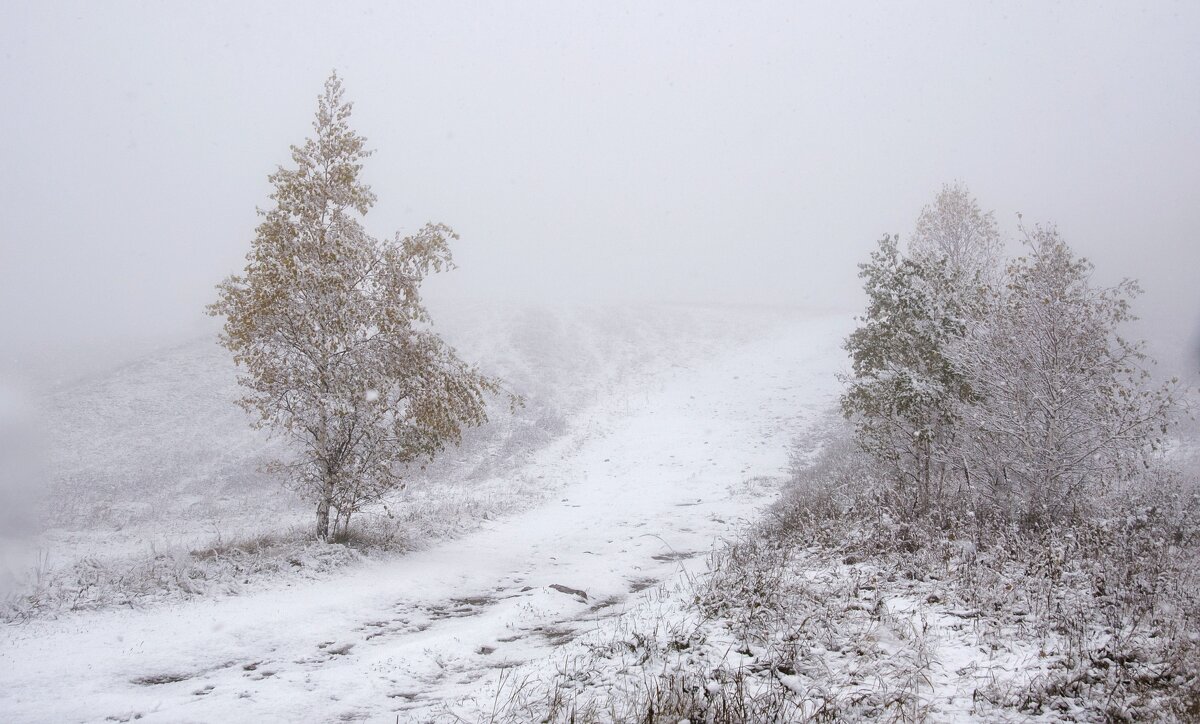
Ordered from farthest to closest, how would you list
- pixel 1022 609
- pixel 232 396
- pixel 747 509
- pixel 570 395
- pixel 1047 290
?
1. pixel 570 395
2. pixel 232 396
3. pixel 747 509
4. pixel 1047 290
5. pixel 1022 609

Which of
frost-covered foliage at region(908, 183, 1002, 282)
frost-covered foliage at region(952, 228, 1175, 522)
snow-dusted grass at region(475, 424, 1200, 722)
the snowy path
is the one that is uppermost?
frost-covered foliage at region(908, 183, 1002, 282)

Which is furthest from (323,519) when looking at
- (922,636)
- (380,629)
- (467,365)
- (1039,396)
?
(1039,396)

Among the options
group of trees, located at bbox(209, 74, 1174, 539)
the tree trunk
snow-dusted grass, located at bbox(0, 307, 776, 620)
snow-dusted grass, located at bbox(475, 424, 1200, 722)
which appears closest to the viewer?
snow-dusted grass, located at bbox(475, 424, 1200, 722)

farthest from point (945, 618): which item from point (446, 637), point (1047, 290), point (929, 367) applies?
point (929, 367)

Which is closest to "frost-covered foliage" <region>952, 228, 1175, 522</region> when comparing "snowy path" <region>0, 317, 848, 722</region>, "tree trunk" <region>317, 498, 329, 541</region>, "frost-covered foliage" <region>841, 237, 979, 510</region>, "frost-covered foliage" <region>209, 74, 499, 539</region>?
"frost-covered foliage" <region>841, 237, 979, 510</region>

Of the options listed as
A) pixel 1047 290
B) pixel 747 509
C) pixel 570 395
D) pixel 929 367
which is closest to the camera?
pixel 1047 290

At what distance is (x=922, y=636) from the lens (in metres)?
5.66

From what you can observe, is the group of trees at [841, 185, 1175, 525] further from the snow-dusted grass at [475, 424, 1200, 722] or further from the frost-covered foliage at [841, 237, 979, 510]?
the snow-dusted grass at [475, 424, 1200, 722]

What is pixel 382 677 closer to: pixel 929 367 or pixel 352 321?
pixel 352 321

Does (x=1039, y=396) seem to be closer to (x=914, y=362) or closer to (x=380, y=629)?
(x=914, y=362)

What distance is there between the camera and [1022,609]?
19.8 ft

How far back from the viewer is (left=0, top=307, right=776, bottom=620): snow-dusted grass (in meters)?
9.80

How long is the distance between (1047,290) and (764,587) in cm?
797

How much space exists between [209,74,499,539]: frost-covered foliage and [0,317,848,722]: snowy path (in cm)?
259
